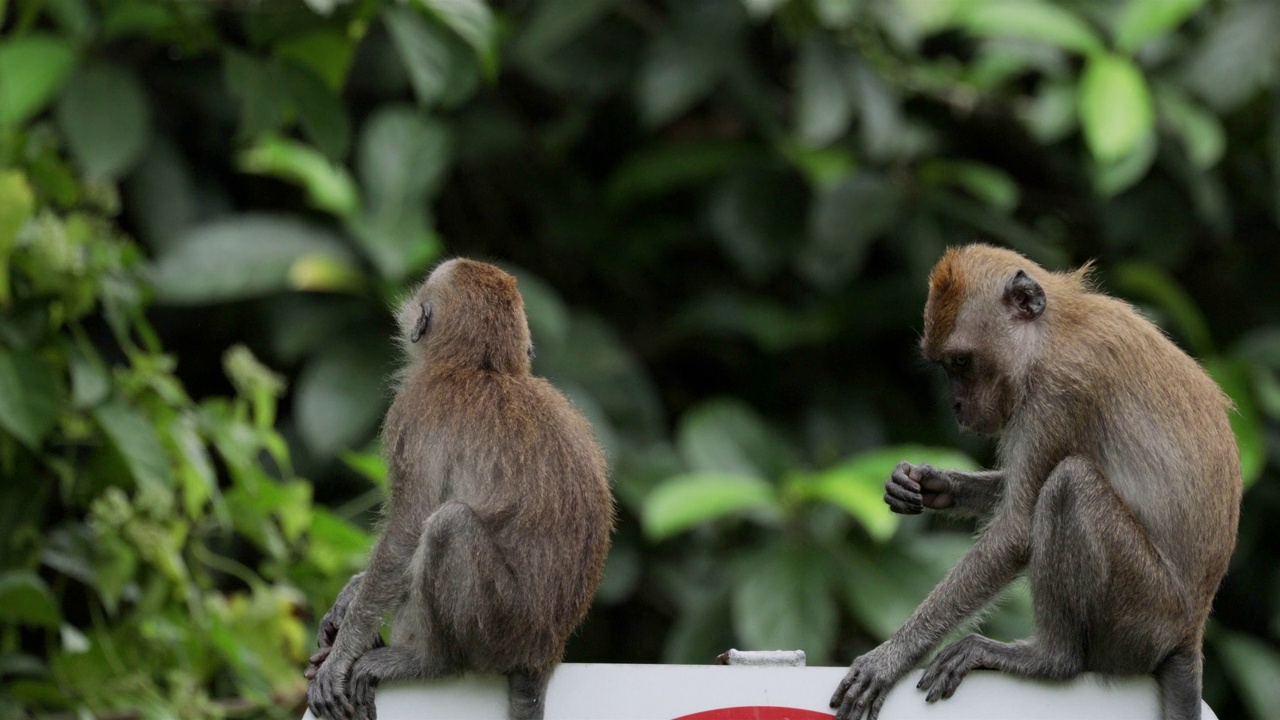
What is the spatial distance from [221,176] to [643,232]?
2.42m

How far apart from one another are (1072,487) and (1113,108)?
3754 millimetres

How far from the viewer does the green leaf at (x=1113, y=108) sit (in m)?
6.78

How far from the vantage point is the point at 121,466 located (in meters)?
5.15

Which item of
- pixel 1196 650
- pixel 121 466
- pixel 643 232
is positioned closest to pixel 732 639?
pixel 643 232

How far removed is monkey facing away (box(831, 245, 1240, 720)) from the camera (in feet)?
11.7

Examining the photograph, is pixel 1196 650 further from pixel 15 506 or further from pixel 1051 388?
pixel 15 506

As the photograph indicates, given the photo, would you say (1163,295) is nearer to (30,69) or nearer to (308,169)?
(308,169)

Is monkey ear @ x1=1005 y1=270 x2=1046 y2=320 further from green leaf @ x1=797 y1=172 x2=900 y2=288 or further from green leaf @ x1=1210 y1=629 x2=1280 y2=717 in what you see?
green leaf @ x1=1210 y1=629 x2=1280 y2=717

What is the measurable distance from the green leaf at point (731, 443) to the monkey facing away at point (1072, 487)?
10.1 feet

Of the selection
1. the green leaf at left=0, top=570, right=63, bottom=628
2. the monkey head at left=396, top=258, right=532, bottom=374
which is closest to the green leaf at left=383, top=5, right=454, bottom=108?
the monkey head at left=396, top=258, right=532, bottom=374

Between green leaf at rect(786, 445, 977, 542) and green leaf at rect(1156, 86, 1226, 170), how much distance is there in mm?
2220

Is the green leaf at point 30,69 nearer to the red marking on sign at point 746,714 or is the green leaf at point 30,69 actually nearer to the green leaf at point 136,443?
the green leaf at point 136,443

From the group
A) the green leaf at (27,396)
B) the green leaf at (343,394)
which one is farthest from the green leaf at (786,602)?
the green leaf at (27,396)

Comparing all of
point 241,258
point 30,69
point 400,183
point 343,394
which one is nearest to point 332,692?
point 343,394
